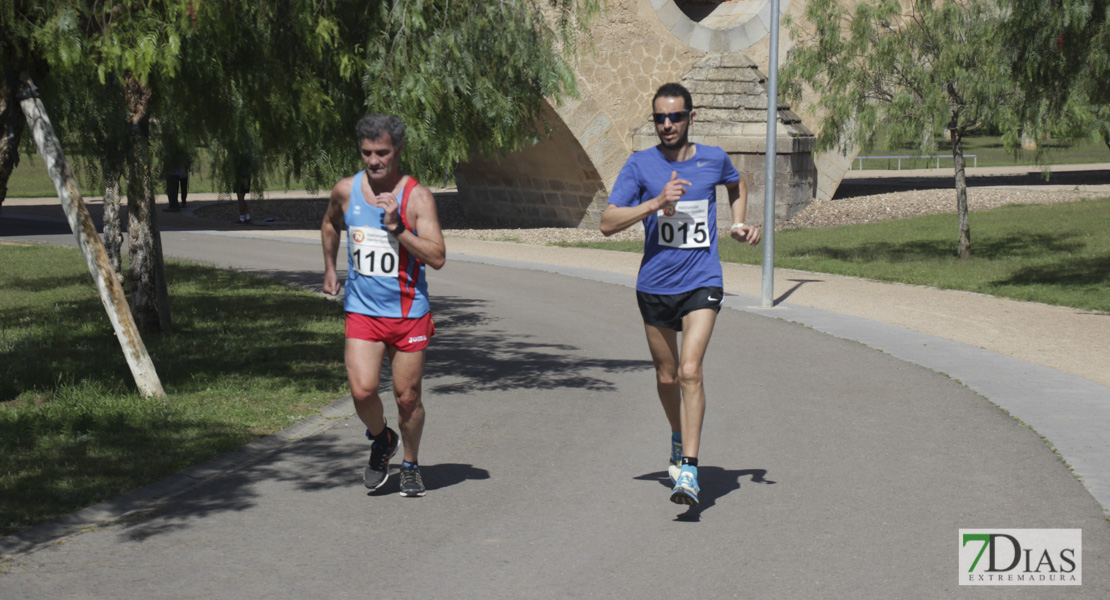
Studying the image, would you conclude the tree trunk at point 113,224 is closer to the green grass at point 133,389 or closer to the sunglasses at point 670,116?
the green grass at point 133,389

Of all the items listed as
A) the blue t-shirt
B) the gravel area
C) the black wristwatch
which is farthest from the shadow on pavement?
the gravel area

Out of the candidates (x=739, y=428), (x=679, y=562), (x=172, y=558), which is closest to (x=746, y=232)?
(x=679, y=562)

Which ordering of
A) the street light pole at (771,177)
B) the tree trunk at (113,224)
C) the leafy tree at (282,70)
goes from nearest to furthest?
the leafy tree at (282,70)
the tree trunk at (113,224)
the street light pole at (771,177)

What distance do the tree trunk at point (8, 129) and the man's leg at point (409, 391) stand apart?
333 cm

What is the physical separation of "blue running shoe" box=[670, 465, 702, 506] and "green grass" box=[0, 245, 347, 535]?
2.69 metres

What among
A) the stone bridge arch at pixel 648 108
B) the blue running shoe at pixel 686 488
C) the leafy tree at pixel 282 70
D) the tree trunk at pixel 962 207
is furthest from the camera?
the stone bridge arch at pixel 648 108

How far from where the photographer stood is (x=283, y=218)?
28594 millimetres

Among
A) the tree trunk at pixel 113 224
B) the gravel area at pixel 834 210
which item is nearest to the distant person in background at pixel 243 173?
the tree trunk at pixel 113 224

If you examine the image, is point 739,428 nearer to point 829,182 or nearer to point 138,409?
point 138,409

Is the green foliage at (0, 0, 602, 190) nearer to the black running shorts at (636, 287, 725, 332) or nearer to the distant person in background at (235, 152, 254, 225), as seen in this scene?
the distant person in background at (235, 152, 254, 225)

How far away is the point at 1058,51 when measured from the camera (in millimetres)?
13695

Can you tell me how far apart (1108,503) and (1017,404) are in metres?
2.51

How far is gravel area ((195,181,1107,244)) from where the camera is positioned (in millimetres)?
24578

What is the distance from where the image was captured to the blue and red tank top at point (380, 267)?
18.2 ft
